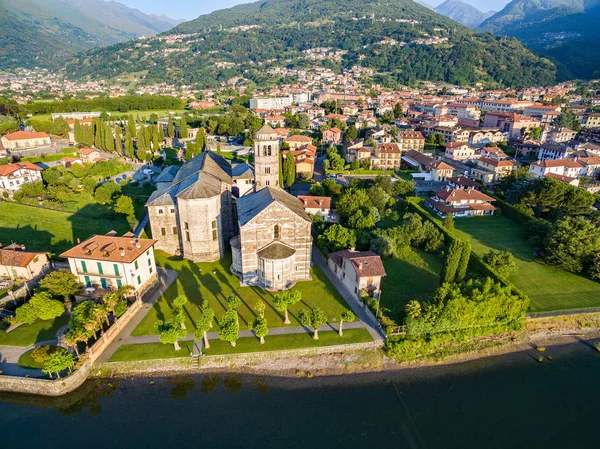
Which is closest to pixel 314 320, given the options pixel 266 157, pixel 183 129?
pixel 266 157

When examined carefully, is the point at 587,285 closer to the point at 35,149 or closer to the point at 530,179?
the point at 530,179

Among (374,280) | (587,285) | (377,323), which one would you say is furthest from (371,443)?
(587,285)

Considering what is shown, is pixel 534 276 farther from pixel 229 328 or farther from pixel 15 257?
pixel 15 257

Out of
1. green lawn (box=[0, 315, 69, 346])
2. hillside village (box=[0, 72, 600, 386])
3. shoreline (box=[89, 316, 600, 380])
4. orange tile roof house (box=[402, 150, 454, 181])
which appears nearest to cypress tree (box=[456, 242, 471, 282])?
hillside village (box=[0, 72, 600, 386])

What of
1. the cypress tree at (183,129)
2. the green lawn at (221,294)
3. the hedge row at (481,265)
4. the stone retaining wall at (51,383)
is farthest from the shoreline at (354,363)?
the cypress tree at (183,129)

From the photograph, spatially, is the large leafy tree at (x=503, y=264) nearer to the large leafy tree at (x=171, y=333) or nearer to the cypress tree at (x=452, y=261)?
the cypress tree at (x=452, y=261)

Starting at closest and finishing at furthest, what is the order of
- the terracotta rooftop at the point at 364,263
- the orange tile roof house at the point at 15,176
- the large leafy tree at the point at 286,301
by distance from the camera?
the large leafy tree at the point at 286,301, the terracotta rooftop at the point at 364,263, the orange tile roof house at the point at 15,176
